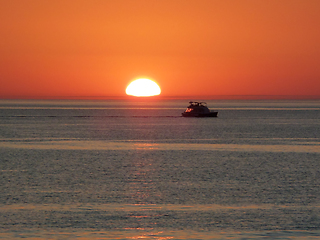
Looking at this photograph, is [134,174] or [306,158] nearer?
[134,174]

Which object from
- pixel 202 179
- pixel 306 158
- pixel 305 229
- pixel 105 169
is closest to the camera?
pixel 305 229

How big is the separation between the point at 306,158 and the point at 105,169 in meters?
23.1

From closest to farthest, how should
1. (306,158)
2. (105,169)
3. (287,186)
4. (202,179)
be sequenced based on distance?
(287,186)
(202,179)
(105,169)
(306,158)

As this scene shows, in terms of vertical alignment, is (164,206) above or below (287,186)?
below

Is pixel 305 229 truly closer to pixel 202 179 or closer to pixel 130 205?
pixel 130 205

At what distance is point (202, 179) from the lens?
4294cm

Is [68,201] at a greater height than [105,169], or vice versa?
[105,169]

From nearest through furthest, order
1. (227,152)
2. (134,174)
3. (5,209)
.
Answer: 1. (5,209)
2. (134,174)
3. (227,152)

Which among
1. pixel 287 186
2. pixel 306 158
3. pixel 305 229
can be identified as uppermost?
pixel 306 158

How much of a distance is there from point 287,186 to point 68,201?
16.0m

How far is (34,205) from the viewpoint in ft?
102

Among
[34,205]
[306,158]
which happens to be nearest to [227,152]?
[306,158]

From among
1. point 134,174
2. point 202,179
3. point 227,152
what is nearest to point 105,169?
point 134,174

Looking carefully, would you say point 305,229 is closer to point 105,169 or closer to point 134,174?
point 134,174
